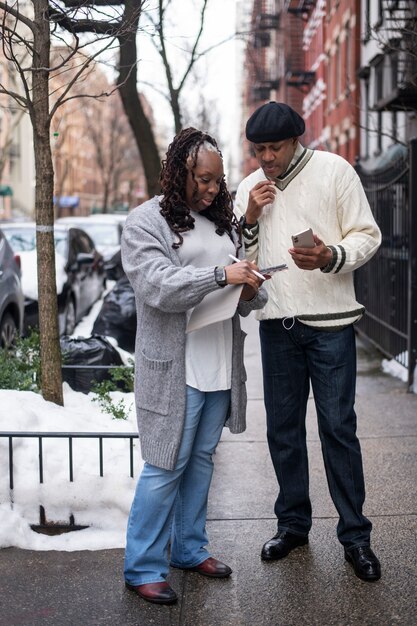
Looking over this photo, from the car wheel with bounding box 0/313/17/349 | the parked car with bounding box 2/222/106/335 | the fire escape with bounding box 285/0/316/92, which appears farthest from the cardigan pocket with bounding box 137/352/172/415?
the fire escape with bounding box 285/0/316/92

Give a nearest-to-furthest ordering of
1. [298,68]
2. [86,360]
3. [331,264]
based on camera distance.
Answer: [331,264] < [86,360] < [298,68]

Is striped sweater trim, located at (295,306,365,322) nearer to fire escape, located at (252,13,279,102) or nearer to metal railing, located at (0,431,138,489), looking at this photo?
metal railing, located at (0,431,138,489)

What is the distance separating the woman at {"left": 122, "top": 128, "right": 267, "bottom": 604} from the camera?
3480mm

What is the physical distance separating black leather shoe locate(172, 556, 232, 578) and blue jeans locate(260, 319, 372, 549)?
0.41 m

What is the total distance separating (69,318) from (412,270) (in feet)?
18.4

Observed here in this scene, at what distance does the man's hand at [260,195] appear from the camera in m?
3.85

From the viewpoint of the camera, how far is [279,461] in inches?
167

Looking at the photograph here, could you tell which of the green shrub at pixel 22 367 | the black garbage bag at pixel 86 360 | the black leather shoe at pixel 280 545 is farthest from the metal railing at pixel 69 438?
the black garbage bag at pixel 86 360

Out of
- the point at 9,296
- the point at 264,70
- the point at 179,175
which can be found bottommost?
the point at 9,296

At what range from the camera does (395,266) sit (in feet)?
30.8

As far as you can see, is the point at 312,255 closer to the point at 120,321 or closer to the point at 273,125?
the point at 273,125

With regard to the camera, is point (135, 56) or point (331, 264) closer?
point (331, 264)

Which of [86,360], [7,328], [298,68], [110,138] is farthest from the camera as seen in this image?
[110,138]

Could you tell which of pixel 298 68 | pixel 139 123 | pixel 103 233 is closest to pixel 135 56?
pixel 139 123
